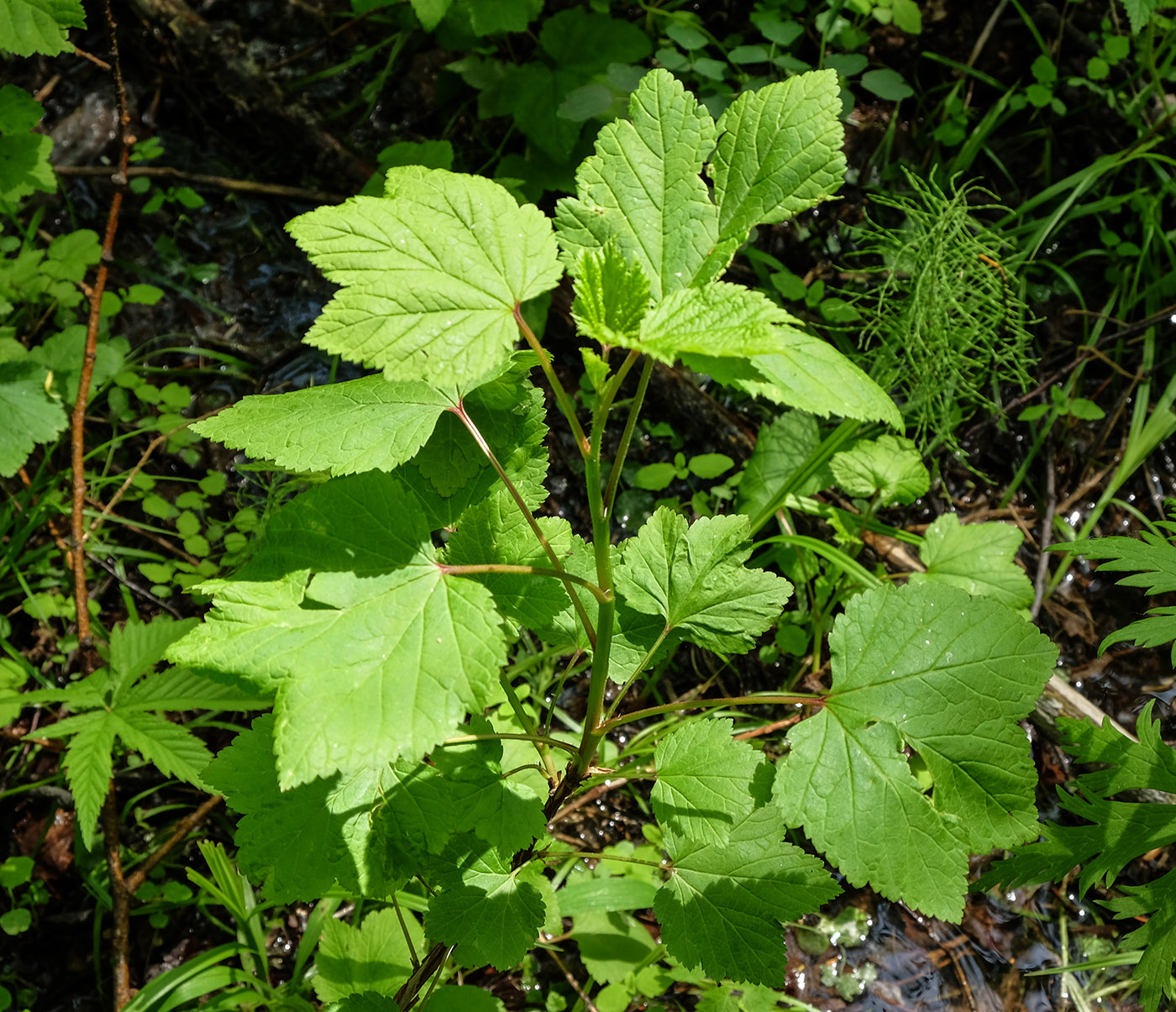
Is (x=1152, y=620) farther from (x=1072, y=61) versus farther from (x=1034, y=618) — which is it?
(x=1072, y=61)

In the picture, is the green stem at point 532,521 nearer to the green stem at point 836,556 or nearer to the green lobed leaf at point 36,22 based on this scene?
the green stem at point 836,556

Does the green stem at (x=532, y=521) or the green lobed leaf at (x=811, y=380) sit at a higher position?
the green lobed leaf at (x=811, y=380)

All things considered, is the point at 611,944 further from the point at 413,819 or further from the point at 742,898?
the point at 413,819

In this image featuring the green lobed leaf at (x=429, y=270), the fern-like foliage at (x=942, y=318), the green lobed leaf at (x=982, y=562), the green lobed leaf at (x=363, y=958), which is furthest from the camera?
the fern-like foliage at (x=942, y=318)

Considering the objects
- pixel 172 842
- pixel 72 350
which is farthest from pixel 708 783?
pixel 72 350


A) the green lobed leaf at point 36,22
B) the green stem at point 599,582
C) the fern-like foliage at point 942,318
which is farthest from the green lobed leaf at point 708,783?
the green lobed leaf at point 36,22

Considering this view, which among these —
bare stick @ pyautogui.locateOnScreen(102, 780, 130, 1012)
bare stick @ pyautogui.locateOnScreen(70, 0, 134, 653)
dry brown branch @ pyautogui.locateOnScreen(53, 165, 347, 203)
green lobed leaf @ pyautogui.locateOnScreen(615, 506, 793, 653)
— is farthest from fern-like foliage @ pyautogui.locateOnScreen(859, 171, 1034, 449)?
bare stick @ pyautogui.locateOnScreen(102, 780, 130, 1012)

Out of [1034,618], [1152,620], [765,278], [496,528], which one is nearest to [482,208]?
[496,528]
